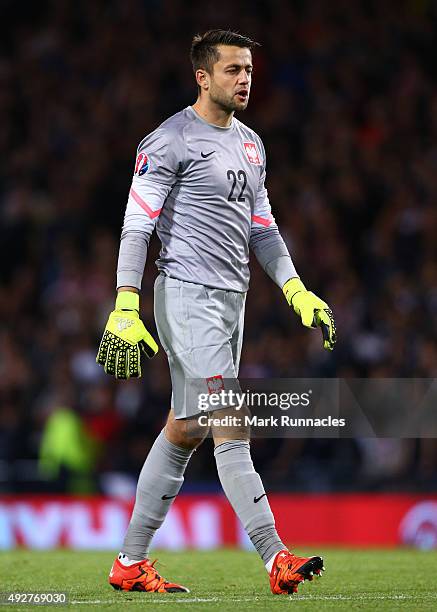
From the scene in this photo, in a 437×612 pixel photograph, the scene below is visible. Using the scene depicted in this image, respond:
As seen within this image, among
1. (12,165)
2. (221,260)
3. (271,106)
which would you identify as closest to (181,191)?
(221,260)

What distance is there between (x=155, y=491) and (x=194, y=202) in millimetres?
1295

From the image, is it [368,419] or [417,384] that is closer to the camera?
[368,419]

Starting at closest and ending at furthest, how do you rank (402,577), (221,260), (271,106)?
(221,260), (402,577), (271,106)

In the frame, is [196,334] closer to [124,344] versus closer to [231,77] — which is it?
[124,344]

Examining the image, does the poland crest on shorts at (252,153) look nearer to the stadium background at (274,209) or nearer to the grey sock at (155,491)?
the grey sock at (155,491)

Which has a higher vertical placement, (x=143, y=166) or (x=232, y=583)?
(x=143, y=166)

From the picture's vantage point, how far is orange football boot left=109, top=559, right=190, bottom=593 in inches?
220

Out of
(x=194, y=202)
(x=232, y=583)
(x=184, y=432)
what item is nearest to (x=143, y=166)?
(x=194, y=202)

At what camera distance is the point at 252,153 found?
5.89m

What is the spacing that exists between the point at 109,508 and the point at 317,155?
15.7 feet

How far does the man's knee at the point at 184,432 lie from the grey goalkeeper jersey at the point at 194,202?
62cm

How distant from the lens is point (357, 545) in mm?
10852

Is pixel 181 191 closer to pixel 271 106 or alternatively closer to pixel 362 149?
pixel 362 149

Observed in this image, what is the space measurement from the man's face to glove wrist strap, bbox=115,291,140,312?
3.23 feet
